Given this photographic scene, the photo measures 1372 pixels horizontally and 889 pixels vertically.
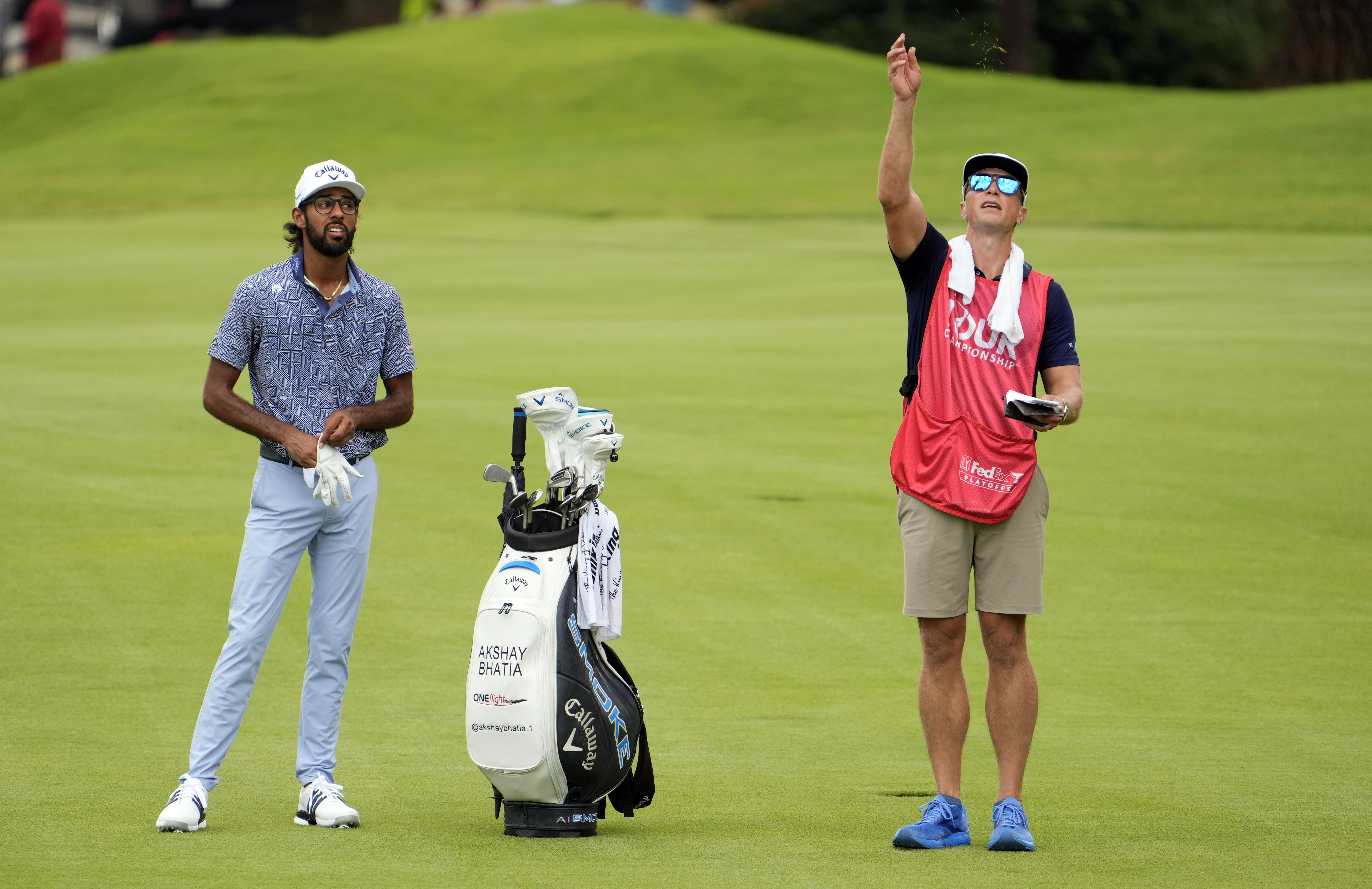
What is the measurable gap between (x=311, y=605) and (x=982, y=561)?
7.27 ft

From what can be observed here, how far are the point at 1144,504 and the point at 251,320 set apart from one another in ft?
25.4

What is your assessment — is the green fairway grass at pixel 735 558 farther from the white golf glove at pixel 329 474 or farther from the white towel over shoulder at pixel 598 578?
the white golf glove at pixel 329 474

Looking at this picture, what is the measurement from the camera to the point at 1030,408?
18.8 feet

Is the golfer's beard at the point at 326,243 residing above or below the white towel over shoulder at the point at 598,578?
above

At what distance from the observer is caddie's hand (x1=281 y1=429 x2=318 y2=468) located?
6.11 m

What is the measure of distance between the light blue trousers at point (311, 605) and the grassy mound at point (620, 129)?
2829 cm


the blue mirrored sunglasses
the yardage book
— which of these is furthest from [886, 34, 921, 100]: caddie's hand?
the yardage book

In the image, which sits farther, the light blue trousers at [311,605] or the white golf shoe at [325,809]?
the light blue trousers at [311,605]

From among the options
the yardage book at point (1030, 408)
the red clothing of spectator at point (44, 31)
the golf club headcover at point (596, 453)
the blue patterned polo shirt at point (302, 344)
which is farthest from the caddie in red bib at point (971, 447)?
the red clothing of spectator at point (44, 31)

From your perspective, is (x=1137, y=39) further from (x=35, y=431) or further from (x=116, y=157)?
(x=35, y=431)

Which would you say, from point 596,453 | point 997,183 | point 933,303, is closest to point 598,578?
point 596,453

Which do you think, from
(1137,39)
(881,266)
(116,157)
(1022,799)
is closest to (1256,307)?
(881,266)

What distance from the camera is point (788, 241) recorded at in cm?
3162

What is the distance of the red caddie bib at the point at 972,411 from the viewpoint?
237 inches
